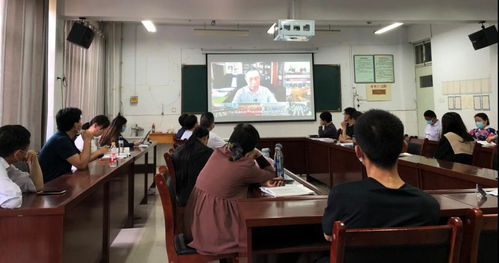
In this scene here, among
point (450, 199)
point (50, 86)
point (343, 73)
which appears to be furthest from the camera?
point (343, 73)

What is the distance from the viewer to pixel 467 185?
2.20 m

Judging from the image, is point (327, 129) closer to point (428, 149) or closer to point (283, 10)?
point (428, 149)

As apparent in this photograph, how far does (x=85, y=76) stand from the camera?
5.65 m

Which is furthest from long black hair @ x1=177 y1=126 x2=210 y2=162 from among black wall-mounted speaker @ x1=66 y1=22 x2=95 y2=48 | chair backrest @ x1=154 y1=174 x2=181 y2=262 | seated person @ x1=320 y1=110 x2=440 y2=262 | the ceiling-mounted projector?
black wall-mounted speaker @ x1=66 y1=22 x2=95 y2=48

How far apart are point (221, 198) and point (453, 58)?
22.3 feet

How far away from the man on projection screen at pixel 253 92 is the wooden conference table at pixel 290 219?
19.2 ft

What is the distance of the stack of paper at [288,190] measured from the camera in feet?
5.72

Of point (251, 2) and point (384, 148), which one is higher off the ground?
point (251, 2)

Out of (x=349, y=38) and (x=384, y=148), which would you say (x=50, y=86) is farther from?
(x=349, y=38)

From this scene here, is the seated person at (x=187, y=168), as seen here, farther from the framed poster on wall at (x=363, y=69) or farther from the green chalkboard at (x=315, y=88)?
the framed poster on wall at (x=363, y=69)

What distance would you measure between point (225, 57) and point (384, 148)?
257 inches

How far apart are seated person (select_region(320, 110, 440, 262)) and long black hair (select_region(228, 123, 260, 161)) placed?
0.82 meters

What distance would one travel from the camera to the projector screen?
7.30 meters

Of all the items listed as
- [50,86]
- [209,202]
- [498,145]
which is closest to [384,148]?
[498,145]
